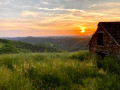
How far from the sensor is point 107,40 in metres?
10.5

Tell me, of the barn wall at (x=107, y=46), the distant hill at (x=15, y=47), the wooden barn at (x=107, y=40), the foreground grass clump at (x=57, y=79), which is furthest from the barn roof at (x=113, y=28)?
the distant hill at (x=15, y=47)

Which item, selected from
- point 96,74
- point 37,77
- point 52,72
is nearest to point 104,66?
point 96,74

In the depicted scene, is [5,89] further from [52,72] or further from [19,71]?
[52,72]

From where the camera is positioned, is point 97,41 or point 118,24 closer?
point 118,24

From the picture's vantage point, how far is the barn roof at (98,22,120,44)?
10.2m

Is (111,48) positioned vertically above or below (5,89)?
above

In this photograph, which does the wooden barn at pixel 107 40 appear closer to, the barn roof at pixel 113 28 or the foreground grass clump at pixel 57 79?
the barn roof at pixel 113 28

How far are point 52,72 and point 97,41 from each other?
7.85m

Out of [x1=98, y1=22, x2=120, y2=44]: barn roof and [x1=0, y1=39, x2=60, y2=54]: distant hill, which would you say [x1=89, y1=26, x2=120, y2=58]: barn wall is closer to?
[x1=98, y1=22, x2=120, y2=44]: barn roof

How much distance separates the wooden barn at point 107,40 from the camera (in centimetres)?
967

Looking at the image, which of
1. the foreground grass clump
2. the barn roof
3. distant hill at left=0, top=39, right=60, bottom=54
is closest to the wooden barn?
the barn roof

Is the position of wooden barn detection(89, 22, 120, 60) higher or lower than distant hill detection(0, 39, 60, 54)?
higher

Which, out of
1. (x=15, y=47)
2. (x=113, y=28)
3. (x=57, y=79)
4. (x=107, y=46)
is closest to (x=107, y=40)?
(x=107, y=46)

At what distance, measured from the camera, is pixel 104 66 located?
7.83 metres
